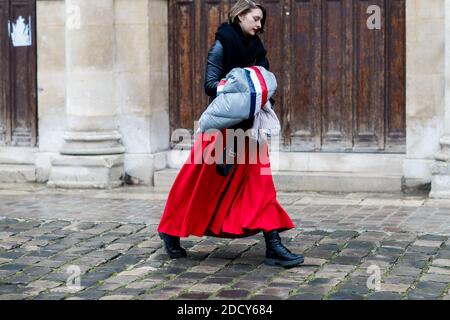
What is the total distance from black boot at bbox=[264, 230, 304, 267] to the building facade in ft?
11.3

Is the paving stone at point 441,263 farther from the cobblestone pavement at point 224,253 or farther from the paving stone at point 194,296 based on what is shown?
the paving stone at point 194,296

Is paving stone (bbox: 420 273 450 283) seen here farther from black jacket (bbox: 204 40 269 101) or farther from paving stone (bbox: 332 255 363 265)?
black jacket (bbox: 204 40 269 101)

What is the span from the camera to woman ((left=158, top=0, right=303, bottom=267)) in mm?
7652

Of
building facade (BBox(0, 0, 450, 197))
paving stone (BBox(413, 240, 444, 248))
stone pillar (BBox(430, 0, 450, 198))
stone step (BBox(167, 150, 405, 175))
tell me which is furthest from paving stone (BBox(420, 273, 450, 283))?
stone step (BBox(167, 150, 405, 175))

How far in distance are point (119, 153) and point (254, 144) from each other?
14.1ft

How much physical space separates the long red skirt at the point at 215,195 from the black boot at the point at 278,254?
10 cm

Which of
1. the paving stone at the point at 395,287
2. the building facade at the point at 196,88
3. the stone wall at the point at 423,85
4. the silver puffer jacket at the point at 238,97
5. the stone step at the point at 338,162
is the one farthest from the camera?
the stone step at the point at 338,162

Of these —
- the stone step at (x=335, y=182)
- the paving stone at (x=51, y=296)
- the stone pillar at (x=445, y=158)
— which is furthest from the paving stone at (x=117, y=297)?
the stone step at (x=335, y=182)

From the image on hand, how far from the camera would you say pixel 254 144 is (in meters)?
7.76

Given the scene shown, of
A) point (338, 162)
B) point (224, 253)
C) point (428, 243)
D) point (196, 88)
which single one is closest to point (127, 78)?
point (196, 88)

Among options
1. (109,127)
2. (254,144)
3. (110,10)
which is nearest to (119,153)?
(109,127)

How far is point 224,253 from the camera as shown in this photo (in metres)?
8.24

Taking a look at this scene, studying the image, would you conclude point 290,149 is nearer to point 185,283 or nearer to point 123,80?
point 123,80

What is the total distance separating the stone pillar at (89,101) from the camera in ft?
38.2
